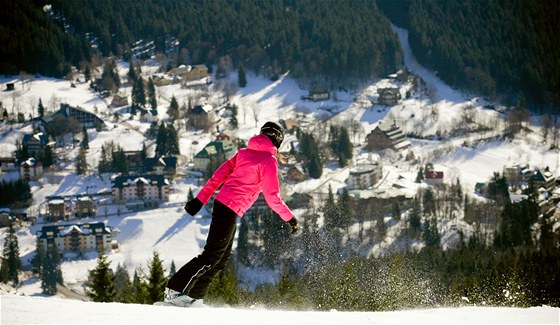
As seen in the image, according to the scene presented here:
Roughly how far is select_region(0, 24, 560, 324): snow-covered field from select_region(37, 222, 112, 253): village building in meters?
0.61

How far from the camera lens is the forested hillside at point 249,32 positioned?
188 feet

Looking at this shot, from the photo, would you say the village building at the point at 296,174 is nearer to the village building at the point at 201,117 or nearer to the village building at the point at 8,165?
the village building at the point at 201,117

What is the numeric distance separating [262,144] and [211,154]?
108 feet

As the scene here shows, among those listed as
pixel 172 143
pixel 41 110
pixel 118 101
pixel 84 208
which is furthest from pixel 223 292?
pixel 118 101

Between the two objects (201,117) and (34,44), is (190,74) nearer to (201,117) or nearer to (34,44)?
(201,117)

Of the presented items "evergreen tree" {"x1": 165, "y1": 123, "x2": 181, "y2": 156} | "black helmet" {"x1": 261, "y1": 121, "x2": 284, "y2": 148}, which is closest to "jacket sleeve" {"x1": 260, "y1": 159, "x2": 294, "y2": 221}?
"black helmet" {"x1": 261, "y1": 121, "x2": 284, "y2": 148}

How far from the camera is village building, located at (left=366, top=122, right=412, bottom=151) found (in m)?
41.2

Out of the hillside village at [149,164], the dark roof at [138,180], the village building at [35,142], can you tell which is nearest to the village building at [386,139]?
the hillside village at [149,164]

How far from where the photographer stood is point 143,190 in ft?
111

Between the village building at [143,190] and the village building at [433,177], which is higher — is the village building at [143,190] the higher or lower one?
the higher one

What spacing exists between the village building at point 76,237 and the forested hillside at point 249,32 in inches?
1046

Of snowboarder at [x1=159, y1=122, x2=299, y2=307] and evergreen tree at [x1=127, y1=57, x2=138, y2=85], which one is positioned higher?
snowboarder at [x1=159, y1=122, x2=299, y2=307]

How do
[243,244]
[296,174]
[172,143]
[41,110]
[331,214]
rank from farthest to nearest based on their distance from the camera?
[41,110]
[172,143]
[296,174]
[331,214]
[243,244]

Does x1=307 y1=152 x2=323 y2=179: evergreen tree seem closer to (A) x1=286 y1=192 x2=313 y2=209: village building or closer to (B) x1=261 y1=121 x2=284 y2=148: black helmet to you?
(A) x1=286 y1=192 x2=313 y2=209: village building
